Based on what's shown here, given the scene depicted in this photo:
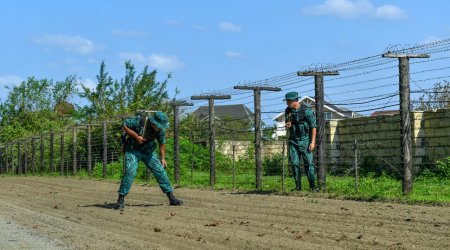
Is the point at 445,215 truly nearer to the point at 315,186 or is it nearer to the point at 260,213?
the point at 260,213

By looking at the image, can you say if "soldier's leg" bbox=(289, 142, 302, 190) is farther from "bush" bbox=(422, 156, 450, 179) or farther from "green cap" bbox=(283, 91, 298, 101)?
"bush" bbox=(422, 156, 450, 179)

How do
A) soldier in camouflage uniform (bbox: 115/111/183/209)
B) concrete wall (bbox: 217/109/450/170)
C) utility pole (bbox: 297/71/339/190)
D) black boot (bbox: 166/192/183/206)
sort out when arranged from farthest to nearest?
concrete wall (bbox: 217/109/450/170) < utility pole (bbox: 297/71/339/190) < black boot (bbox: 166/192/183/206) < soldier in camouflage uniform (bbox: 115/111/183/209)

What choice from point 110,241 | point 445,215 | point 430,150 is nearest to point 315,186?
point 445,215

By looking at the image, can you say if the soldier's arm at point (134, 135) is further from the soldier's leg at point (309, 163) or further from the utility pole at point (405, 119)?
the utility pole at point (405, 119)

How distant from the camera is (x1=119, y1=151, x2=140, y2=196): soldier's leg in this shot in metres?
11.8

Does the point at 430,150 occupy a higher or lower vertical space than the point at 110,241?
higher

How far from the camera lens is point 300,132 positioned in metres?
13.2

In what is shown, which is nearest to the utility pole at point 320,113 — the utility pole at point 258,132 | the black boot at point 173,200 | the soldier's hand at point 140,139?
the utility pole at point 258,132

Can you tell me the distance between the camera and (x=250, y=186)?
644 inches

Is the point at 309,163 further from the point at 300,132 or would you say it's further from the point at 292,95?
the point at 292,95

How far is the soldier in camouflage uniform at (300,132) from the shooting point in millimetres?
13055

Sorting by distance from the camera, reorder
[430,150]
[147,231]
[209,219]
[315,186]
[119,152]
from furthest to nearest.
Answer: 1. [119,152]
2. [430,150]
3. [315,186]
4. [209,219]
5. [147,231]

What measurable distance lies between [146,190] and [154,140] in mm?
5088

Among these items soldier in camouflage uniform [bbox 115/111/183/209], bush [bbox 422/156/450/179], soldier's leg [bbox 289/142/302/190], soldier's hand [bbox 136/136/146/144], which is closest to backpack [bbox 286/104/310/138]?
soldier's leg [bbox 289/142/302/190]
